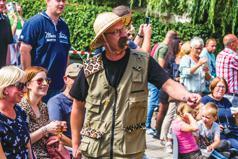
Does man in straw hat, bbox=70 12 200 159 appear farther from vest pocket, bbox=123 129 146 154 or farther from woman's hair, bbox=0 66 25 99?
woman's hair, bbox=0 66 25 99

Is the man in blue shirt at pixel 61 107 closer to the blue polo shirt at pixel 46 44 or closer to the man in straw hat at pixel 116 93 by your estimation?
the blue polo shirt at pixel 46 44

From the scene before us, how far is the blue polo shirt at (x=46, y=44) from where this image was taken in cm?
691

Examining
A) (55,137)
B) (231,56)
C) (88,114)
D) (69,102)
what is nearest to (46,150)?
(55,137)

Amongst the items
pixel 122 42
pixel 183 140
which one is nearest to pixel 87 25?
pixel 183 140

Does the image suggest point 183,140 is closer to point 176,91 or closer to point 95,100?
point 176,91

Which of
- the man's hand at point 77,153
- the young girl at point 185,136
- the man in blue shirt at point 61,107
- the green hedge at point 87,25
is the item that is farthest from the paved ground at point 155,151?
the green hedge at point 87,25

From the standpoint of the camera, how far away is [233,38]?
1084cm

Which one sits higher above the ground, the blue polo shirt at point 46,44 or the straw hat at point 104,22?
the straw hat at point 104,22

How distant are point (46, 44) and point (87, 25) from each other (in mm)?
12274

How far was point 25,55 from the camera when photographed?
6.82 metres

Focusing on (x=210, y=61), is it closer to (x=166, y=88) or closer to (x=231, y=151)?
(x=231, y=151)

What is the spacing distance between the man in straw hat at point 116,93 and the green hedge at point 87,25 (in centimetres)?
1205

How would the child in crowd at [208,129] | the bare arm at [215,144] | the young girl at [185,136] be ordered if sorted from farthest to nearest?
the child in crowd at [208,129], the bare arm at [215,144], the young girl at [185,136]

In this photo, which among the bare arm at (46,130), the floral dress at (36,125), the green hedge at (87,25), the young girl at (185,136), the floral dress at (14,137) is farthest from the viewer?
the green hedge at (87,25)
